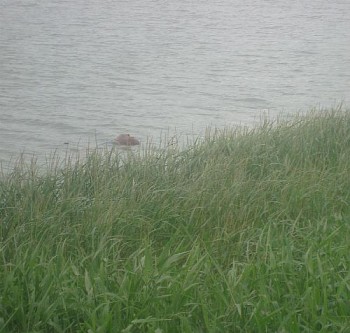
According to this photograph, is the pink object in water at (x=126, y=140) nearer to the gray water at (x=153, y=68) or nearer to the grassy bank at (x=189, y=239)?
the gray water at (x=153, y=68)

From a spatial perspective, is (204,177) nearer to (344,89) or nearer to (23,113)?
(23,113)

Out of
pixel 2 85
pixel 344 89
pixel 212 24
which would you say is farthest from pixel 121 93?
pixel 212 24

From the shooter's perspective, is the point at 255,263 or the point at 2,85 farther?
the point at 2,85

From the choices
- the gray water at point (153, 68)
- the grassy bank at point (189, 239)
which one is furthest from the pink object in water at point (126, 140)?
the grassy bank at point (189, 239)

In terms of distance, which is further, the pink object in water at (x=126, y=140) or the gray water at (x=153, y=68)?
the gray water at (x=153, y=68)

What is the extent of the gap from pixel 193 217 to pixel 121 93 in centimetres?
592

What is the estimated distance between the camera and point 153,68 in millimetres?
11484

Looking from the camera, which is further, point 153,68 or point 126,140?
point 153,68

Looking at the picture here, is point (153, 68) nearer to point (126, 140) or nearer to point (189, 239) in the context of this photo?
point (126, 140)

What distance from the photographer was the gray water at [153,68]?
26.7 ft

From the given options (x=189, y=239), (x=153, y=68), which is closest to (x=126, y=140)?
(x=189, y=239)

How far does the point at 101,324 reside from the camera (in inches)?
101

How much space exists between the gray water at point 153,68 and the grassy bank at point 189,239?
2.21 m

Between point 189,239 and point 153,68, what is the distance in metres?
8.01
